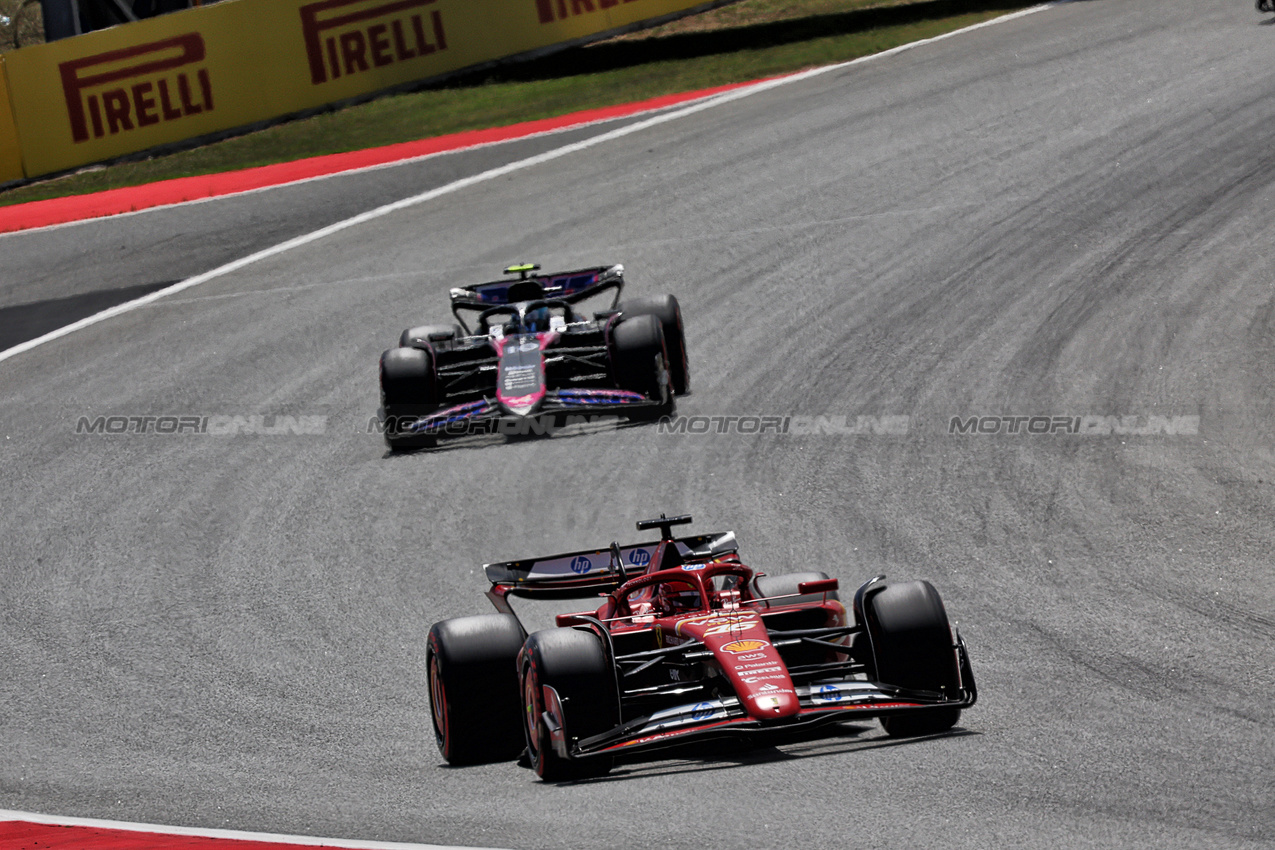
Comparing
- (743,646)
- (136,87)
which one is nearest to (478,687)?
(743,646)

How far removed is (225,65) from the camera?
82.7 ft

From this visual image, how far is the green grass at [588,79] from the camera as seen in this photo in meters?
24.8

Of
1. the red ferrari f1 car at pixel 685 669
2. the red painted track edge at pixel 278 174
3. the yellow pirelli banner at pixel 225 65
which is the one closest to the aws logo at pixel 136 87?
the yellow pirelli banner at pixel 225 65

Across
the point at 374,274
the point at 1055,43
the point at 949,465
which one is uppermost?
the point at 1055,43

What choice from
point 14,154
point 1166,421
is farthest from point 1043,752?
point 14,154

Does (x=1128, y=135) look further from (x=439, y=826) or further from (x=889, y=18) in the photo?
(x=439, y=826)

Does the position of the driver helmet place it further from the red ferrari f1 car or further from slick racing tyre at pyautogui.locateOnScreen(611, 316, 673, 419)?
the red ferrari f1 car

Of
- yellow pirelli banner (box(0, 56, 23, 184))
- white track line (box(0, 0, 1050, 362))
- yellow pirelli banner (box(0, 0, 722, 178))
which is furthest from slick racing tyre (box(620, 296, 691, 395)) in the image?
yellow pirelli banner (box(0, 56, 23, 184))

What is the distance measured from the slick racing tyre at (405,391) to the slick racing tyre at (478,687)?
6.59m

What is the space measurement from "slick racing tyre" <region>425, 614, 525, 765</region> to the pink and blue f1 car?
19.7 ft

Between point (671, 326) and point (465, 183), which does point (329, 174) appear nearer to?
point (465, 183)

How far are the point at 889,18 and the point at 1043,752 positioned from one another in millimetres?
22554

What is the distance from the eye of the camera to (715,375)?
15492mm

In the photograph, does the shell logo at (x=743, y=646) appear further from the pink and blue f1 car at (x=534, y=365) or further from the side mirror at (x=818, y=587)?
the pink and blue f1 car at (x=534, y=365)
